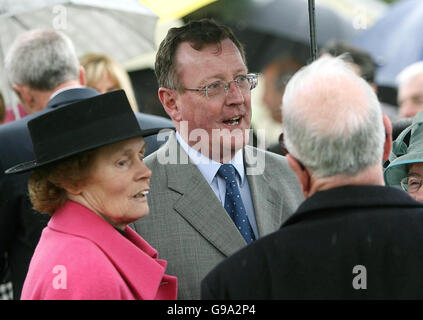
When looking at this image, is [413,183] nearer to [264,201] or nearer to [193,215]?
[264,201]

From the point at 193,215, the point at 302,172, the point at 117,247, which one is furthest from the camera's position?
the point at 193,215

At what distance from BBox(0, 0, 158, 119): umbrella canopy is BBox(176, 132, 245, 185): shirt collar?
88.3 inches

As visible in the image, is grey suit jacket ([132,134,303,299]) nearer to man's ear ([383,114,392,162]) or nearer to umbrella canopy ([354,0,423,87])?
man's ear ([383,114,392,162])

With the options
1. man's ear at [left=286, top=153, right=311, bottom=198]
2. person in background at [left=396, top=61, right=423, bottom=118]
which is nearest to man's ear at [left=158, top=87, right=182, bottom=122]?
man's ear at [left=286, top=153, right=311, bottom=198]

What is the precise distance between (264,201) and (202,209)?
33 cm

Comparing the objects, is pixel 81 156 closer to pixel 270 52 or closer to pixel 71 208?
pixel 71 208

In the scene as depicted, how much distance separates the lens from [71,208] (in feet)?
9.52

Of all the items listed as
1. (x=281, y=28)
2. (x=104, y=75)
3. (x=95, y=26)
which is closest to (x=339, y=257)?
(x=104, y=75)

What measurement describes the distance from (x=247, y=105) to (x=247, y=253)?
1.38 m

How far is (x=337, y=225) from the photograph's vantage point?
2428mm

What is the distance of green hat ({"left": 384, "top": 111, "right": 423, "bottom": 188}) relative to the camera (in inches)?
139

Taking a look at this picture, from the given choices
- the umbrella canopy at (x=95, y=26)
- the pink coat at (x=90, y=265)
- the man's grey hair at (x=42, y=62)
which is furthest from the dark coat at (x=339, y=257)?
the umbrella canopy at (x=95, y=26)

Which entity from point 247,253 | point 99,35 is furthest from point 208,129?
point 99,35

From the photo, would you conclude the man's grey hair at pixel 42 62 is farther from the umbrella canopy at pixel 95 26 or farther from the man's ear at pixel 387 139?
the man's ear at pixel 387 139
